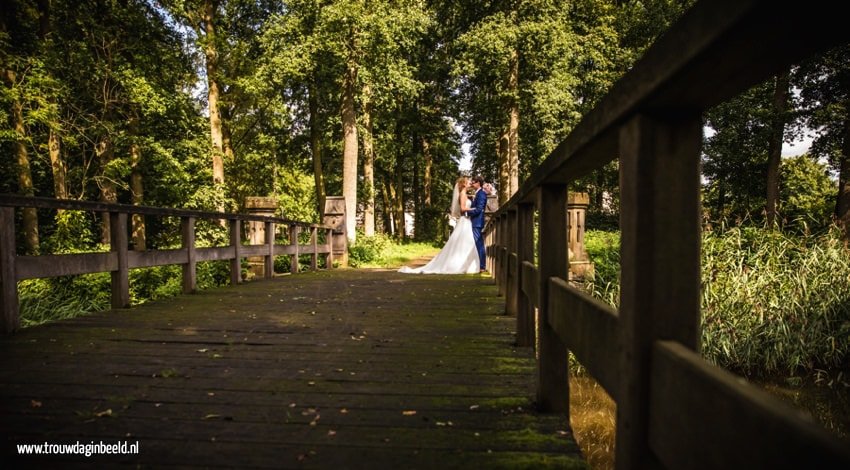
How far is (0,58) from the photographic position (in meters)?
13.7

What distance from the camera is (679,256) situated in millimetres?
1179

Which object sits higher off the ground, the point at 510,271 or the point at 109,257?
the point at 109,257

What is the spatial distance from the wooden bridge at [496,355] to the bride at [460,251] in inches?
250

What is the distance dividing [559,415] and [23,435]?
7.70ft

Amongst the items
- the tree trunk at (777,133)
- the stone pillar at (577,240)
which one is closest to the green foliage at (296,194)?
the stone pillar at (577,240)

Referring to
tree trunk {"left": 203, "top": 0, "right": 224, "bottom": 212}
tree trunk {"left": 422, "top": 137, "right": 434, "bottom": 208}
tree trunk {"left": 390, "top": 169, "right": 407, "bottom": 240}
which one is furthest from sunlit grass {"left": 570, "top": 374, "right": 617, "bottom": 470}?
tree trunk {"left": 422, "top": 137, "right": 434, "bottom": 208}

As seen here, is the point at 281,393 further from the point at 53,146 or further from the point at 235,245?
the point at 53,146

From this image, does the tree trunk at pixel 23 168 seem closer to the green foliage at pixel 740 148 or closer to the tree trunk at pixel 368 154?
the tree trunk at pixel 368 154

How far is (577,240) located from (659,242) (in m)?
9.37

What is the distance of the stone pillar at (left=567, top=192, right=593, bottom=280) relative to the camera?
10.0 metres

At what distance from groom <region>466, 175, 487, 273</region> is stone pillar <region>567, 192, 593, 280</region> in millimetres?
2277

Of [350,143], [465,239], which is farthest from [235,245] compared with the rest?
[350,143]

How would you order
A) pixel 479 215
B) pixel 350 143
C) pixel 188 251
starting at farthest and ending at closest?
pixel 350 143, pixel 479 215, pixel 188 251

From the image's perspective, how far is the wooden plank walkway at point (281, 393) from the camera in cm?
218
